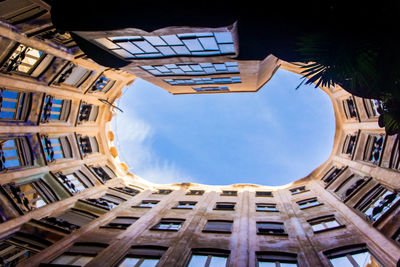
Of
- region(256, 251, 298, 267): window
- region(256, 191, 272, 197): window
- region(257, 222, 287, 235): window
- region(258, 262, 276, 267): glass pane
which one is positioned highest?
region(256, 191, 272, 197): window

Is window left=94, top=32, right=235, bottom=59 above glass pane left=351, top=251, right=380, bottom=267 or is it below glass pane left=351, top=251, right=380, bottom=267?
above

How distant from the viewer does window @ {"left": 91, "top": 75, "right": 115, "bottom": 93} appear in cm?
2019

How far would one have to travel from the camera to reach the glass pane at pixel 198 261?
10.6m

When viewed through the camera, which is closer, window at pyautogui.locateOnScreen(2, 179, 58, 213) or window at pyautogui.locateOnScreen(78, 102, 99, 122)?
window at pyautogui.locateOnScreen(2, 179, 58, 213)

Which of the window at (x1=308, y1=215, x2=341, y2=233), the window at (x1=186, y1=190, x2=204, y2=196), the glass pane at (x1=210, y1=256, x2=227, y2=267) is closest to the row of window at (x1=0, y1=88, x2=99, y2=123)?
the window at (x1=186, y1=190, x2=204, y2=196)

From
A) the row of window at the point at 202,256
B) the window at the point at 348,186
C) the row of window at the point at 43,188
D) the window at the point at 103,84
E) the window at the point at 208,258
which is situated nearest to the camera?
the row of window at the point at 202,256

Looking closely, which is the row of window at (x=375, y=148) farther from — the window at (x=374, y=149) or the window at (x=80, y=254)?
the window at (x=80, y=254)

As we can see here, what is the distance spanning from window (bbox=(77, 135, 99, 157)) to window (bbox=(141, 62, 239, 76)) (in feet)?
36.7

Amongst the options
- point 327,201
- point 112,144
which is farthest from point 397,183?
point 112,144

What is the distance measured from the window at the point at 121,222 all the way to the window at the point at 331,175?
17.2 metres

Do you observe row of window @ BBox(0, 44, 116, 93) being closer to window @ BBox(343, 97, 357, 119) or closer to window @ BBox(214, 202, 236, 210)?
window @ BBox(214, 202, 236, 210)

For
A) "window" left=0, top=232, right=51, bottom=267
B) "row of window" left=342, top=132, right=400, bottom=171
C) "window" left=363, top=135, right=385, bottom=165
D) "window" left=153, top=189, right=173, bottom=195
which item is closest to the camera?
"window" left=0, top=232, right=51, bottom=267

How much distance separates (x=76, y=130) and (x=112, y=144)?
6.30 meters

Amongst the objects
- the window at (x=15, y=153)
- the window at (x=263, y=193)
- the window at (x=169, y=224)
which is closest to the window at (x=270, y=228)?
the window at (x=169, y=224)
